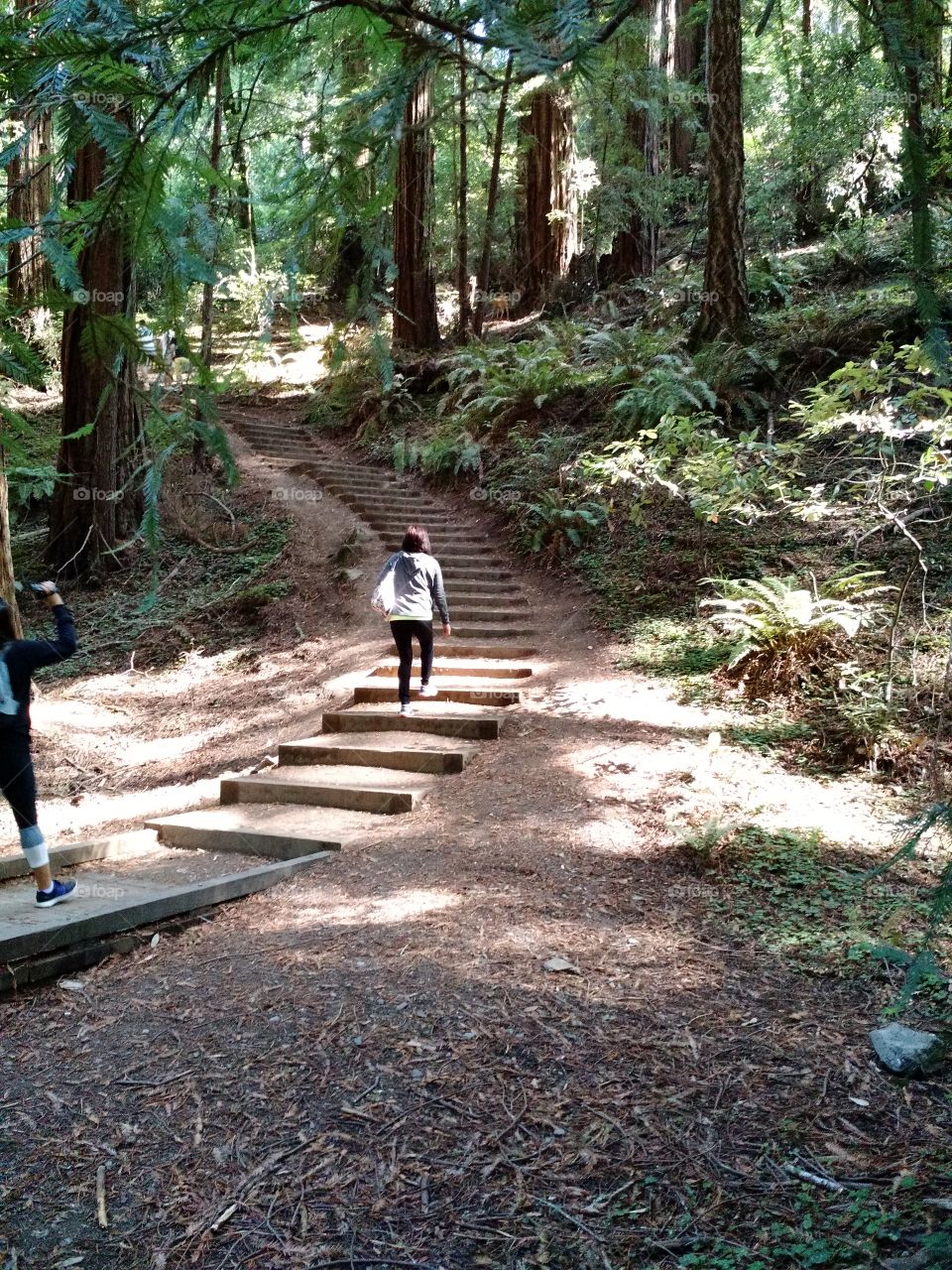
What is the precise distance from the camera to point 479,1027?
11.5 ft

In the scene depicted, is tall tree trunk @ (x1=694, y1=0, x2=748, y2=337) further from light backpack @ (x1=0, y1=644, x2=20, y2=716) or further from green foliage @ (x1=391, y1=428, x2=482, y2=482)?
light backpack @ (x1=0, y1=644, x2=20, y2=716)

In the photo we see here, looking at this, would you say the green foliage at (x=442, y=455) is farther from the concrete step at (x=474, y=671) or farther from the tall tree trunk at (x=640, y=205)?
the tall tree trunk at (x=640, y=205)

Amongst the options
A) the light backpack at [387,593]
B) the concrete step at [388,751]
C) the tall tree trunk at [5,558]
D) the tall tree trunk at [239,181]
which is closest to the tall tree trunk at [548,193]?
the light backpack at [387,593]

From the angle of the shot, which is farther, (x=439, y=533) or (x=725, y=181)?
(x=439, y=533)

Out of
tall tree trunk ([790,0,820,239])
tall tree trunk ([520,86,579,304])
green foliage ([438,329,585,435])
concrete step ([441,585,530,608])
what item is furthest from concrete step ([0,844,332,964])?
tall tree trunk ([520,86,579,304])

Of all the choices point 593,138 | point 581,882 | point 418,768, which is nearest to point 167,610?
point 418,768

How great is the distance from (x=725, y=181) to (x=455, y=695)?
7904 mm

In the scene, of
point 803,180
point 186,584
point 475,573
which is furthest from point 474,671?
point 803,180

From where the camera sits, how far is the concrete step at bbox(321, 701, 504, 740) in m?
7.76

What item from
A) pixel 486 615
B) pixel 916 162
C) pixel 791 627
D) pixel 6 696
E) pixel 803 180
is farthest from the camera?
pixel 803 180

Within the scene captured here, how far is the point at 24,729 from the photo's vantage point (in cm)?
464

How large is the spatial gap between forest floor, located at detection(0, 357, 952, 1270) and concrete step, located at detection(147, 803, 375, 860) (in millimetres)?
356

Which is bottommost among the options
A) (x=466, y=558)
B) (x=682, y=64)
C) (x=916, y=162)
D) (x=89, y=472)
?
(x=466, y=558)

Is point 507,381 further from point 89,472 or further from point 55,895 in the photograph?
point 55,895
